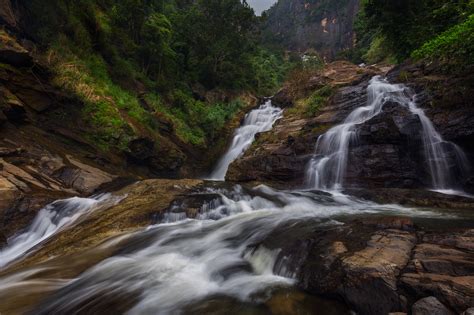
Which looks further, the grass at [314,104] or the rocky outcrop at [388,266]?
the grass at [314,104]

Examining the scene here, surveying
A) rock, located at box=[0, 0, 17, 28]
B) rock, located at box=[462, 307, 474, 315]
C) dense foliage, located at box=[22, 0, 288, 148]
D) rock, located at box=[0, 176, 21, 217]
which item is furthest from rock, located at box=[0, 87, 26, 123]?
rock, located at box=[462, 307, 474, 315]

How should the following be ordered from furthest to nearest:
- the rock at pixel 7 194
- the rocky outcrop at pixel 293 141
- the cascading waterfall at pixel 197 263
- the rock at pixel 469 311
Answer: the rocky outcrop at pixel 293 141
the rock at pixel 7 194
the cascading waterfall at pixel 197 263
the rock at pixel 469 311

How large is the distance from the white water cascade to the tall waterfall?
7.33 m

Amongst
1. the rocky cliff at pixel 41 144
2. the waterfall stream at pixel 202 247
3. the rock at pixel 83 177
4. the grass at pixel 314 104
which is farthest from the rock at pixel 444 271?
the grass at pixel 314 104

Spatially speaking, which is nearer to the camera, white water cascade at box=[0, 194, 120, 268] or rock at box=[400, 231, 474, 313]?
rock at box=[400, 231, 474, 313]

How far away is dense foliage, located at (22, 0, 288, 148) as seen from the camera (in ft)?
41.1

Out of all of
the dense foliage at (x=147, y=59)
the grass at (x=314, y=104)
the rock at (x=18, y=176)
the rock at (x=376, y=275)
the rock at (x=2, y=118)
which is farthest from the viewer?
the grass at (x=314, y=104)

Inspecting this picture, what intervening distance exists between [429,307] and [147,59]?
791 inches

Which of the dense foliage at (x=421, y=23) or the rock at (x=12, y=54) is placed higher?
the dense foliage at (x=421, y=23)

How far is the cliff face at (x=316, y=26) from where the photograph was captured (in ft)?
213

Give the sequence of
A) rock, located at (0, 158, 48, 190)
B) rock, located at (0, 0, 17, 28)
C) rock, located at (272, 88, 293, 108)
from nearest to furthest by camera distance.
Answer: rock, located at (0, 158, 48, 190)
rock, located at (0, 0, 17, 28)
rock, located at (272, 88, 293, 108)

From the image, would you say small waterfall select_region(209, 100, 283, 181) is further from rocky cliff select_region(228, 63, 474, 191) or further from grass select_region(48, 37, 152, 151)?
grass select_region(48, 37, 152, 151)

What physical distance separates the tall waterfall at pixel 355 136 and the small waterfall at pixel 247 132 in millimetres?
6014

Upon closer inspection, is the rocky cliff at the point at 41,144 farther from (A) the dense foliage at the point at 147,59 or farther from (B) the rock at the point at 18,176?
(A) the dense foliage at the point at 147,59
